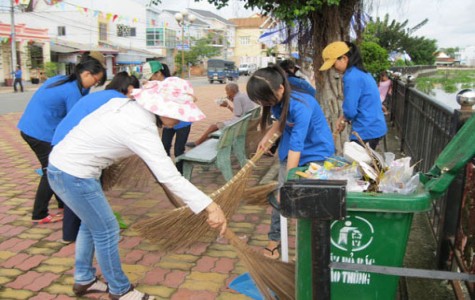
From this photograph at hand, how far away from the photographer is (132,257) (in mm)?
3492

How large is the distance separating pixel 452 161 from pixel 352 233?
20.0 inches

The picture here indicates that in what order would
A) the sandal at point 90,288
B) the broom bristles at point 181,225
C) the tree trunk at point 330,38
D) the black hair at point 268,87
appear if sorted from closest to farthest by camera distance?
the broom bristles at point 181,225 → the black hair at point 268,87 → the sandal at point 90,288 → the tree trunk at point 330,38

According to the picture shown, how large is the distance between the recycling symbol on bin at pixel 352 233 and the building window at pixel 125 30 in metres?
48.5

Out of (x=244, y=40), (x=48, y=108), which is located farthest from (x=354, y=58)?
(x=244, y=40)

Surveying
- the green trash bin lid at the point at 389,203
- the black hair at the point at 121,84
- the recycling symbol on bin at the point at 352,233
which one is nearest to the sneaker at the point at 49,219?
the black hair at the point at 121,84

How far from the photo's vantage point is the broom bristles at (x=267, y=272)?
2.45 m

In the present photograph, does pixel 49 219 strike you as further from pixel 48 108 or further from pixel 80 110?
pixel 80 110

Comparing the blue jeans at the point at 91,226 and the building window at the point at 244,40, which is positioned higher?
the building window at the point at 244,40

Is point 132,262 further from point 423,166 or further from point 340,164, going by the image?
point 423,166

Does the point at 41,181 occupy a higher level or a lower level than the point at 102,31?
lower

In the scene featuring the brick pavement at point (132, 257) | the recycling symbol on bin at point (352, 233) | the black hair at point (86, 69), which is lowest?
the brick pavement at point (132, 257)

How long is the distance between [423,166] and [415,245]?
1416 mm

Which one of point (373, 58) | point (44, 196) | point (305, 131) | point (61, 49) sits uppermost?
point (61, 49)

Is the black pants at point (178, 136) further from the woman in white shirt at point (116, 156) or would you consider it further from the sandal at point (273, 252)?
the woman in white shirt at point (116, 156)
